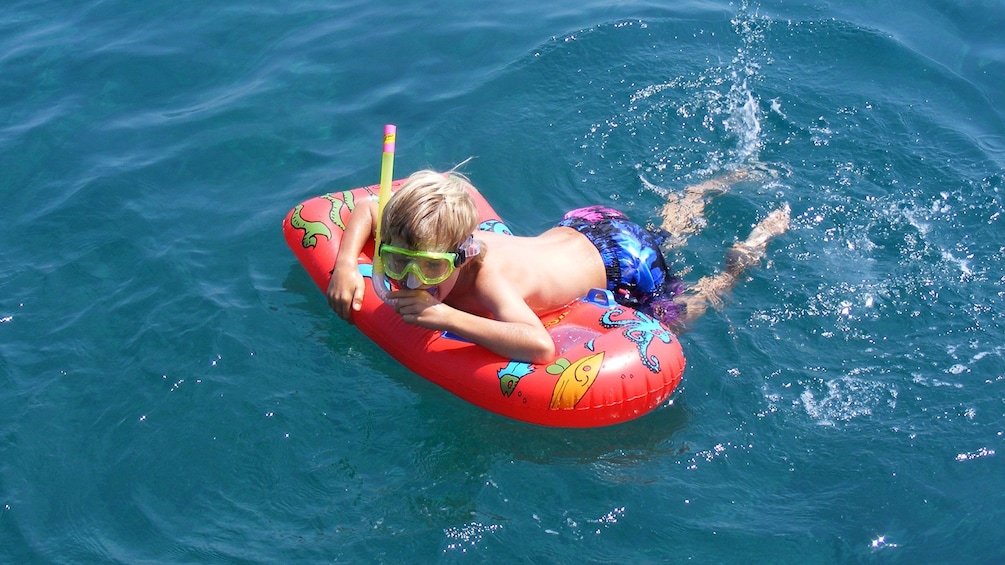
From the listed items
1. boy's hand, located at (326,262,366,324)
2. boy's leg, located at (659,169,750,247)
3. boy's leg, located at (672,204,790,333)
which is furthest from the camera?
boy's leg, located at (659,169,750,247)

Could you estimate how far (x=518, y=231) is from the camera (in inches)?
266

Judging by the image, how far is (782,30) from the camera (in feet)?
28.2

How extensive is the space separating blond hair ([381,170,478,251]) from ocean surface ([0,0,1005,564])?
1188mm

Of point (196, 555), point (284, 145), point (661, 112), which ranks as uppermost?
point (661, 112)

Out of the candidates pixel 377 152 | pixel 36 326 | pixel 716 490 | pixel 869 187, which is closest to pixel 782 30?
pixel 869 187

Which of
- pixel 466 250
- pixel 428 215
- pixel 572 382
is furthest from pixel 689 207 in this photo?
pixel 428 215

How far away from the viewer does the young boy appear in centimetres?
444

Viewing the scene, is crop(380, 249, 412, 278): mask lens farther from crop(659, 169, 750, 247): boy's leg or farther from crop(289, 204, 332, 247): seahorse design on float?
crop(659, 169, 750, 247): boy's leg

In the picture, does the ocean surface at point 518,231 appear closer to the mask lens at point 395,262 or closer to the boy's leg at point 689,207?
the boy's leg at point 689,207

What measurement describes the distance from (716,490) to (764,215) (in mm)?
2559

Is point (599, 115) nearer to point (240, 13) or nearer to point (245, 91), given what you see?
point (245, 91)

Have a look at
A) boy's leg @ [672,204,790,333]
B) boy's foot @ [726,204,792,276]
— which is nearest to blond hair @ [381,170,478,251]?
boy's leg @ [672,204,790,333]

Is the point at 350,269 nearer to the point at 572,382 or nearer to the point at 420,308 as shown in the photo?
the point at 420,308

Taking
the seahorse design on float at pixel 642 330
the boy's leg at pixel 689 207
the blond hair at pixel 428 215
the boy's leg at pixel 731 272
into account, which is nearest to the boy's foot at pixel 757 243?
the boy's leg at pixel 731 272
